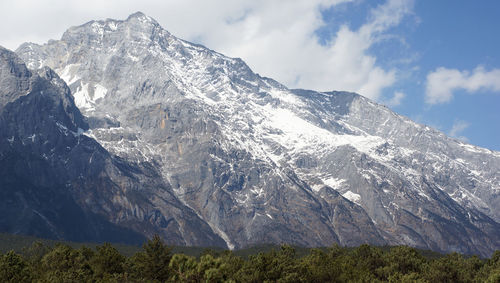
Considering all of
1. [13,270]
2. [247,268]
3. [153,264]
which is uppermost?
[247,268]

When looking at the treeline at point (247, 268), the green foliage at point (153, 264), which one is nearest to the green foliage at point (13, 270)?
the treeline at point (247, 268)

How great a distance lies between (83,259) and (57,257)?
796cm

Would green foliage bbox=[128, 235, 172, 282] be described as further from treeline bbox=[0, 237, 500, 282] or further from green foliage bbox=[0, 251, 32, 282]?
green foliage bbox=[0, 251, 32, 282]

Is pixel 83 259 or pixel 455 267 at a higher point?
pixel 455 267

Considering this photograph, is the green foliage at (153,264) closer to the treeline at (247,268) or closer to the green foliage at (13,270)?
the treeline at (247,268)

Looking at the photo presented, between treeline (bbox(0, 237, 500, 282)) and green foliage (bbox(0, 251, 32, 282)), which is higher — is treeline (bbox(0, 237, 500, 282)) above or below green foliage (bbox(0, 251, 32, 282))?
above

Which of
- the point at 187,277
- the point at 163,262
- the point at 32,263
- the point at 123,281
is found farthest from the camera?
the point at 32,263

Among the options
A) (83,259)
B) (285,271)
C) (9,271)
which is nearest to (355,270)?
(285,271)

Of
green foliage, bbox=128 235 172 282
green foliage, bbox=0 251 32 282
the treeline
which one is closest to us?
green foliage, bbox=0 251 32 282

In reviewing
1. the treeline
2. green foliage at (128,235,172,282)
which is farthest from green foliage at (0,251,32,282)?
green foliage at (128,235,172,282)

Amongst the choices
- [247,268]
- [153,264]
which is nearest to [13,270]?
[153,264]

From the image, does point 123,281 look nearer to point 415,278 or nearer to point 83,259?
point 83,259

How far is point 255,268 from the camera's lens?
5906 inches

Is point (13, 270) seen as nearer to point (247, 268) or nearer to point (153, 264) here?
point (153, 264)
